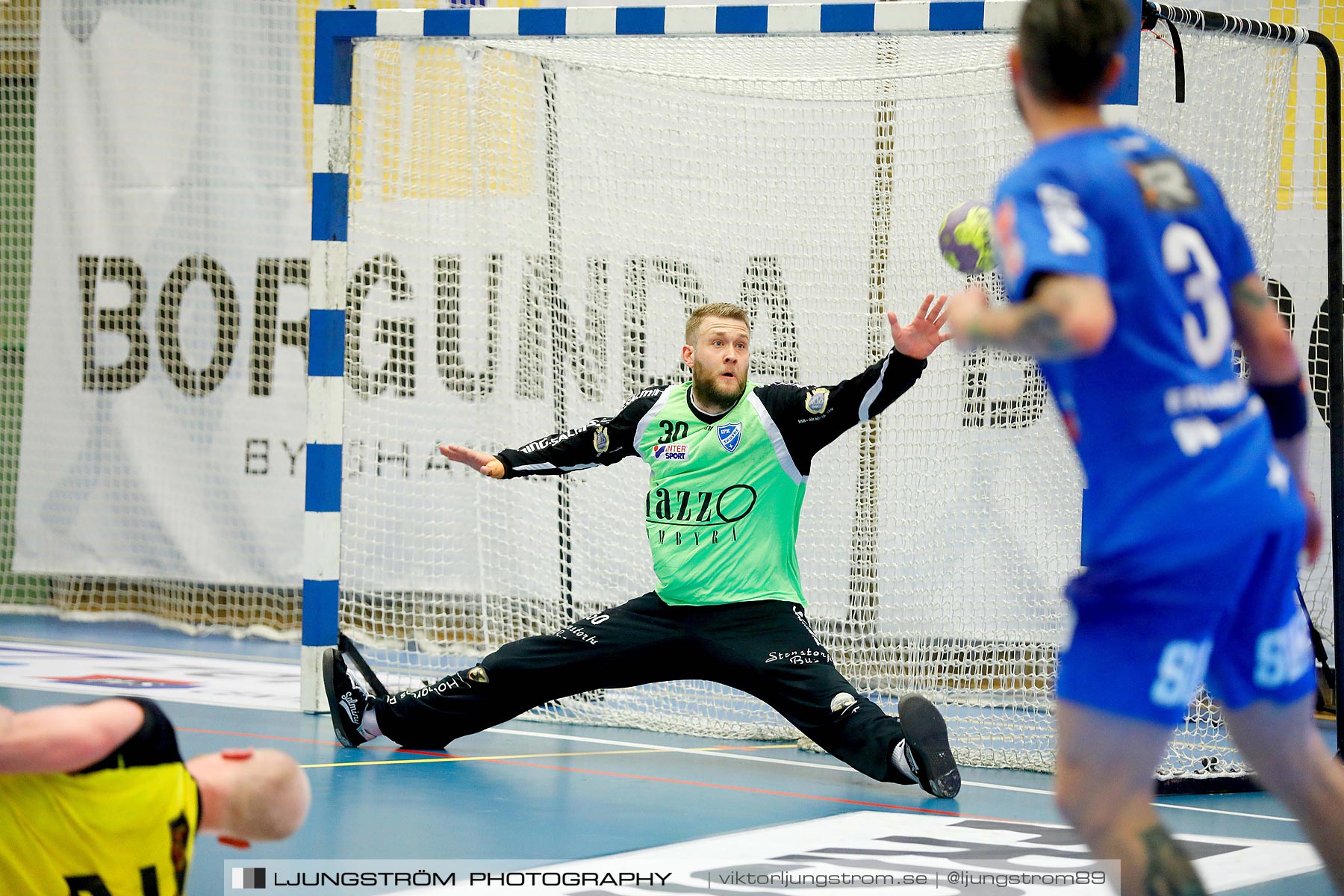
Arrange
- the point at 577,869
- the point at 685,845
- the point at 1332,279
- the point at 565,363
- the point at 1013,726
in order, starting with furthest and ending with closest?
the point at 565,363 → the point at 1013,726 → the point at 1332,279 → the point at 685,845 → the point at 577,869

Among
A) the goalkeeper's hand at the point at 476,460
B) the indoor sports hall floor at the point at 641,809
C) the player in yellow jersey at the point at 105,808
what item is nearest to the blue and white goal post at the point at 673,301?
the indoor sports hall floor at the point at 641,809

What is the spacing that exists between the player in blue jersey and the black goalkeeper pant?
3120mm

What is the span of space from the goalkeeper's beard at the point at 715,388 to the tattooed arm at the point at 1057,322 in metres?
3.74

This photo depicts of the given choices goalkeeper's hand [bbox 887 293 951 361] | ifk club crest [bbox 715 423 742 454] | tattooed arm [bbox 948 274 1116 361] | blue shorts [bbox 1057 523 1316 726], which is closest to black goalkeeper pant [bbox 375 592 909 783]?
ifk club crest [bbox 715 423 742 454]

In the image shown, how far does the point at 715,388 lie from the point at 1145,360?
3.73m

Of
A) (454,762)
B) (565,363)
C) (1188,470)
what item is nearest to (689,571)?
(454,762)

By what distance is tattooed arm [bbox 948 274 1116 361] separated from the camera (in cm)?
221

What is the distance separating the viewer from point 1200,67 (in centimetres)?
641

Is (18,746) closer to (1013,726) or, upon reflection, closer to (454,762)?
(454,762)

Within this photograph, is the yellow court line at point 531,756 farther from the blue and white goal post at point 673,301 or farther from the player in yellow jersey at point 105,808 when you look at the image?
the player in yellow jersey at point 105,808

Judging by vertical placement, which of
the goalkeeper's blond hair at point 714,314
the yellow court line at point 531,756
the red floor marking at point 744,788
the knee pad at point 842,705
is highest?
the goalkeeper's blond hair at point 714,314

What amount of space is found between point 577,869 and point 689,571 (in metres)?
1.93

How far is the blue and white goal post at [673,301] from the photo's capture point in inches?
265

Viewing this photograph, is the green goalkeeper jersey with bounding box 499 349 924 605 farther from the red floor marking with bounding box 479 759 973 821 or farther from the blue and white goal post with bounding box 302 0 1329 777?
the red floor marking with bounding box 479 759 973 821
